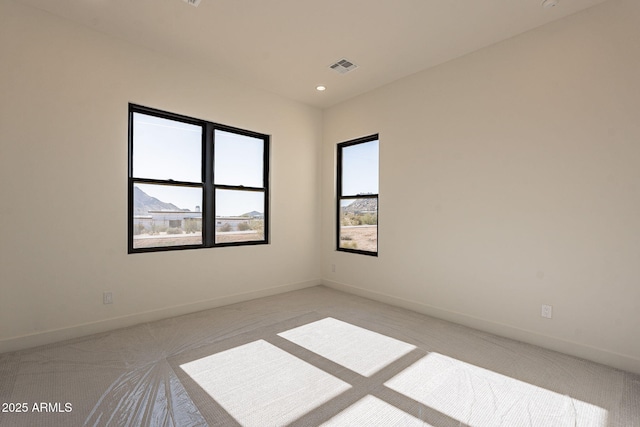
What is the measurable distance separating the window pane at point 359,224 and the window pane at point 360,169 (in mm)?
171

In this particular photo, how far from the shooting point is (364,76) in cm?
407

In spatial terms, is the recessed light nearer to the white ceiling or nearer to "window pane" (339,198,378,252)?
the white ceiling

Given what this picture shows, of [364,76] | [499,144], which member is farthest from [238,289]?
[499,144]

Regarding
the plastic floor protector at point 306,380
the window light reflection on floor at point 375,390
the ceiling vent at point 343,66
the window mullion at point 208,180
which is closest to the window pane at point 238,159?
the window mullion at point 208,180

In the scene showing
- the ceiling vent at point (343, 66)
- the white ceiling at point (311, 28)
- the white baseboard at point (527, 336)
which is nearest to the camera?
the white baseboard at point (527, 336)

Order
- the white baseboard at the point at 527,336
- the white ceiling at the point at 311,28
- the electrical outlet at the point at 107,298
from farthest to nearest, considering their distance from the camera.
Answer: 1. the electrical outlet at the point at 107,298
2. the white ceiling at the point at 311,28
3. the white baseboard at the point at 527,336

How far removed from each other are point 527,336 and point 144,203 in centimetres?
416

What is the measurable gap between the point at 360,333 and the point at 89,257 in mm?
2790

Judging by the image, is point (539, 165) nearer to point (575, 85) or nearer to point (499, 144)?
point (499, 144)

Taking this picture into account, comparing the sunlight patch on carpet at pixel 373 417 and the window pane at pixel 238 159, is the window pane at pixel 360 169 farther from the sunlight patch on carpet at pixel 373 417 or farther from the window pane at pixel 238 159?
the sunlight patch on carpet at pixel 373 417

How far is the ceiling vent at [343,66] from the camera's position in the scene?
12.2ft

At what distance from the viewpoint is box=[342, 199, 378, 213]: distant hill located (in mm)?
4577

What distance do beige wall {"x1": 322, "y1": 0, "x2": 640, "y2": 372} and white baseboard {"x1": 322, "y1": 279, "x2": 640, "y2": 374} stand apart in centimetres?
1

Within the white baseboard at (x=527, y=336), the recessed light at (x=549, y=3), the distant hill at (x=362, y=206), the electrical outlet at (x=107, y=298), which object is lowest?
the white baseboard at (x=527, y=336)
